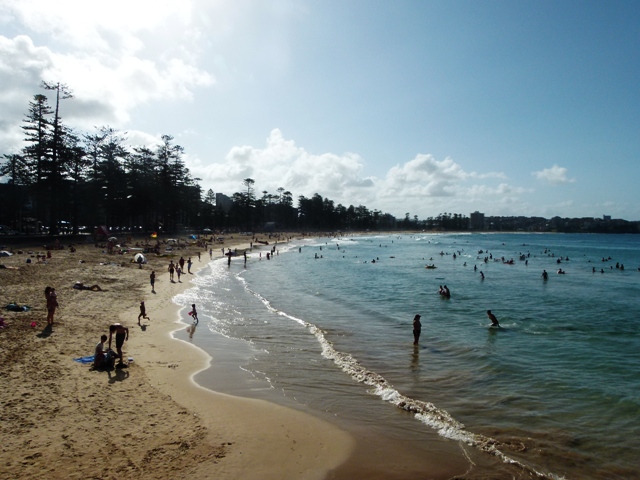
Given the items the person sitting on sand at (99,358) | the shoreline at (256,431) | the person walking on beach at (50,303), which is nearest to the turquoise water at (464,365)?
the shoreline at (256,431)

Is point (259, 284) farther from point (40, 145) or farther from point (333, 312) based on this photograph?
point (40, 145)

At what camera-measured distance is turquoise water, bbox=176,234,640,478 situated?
28.6 ft

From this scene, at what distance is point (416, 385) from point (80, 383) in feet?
29.3

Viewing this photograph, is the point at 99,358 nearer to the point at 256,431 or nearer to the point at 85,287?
the point at 256,431

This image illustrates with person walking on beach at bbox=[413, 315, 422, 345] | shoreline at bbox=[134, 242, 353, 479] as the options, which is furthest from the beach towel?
person walking on beach at bbox=[413, 315, 422, 345]

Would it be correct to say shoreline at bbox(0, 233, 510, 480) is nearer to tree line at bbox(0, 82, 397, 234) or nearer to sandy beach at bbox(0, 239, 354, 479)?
Result: sandy beach at bbox(0, 239, 354, 479)

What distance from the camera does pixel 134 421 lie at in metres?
8.40

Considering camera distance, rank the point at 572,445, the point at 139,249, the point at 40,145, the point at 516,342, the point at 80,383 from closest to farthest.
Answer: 1. the point at 572,445
2. the point at 80,383
3. the point at 516,342
4. the point at 40,145
5. the point at 139,249

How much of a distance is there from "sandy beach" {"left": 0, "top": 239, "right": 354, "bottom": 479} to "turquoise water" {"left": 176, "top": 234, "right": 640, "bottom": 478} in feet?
4.67

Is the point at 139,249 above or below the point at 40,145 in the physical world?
below

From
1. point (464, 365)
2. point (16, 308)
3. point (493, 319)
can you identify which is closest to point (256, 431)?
point (464, 365)

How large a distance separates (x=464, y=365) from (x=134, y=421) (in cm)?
1022

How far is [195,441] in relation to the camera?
7.79 m

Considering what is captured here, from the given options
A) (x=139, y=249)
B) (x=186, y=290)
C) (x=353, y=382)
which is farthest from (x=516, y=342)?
(x=139, y=249)
